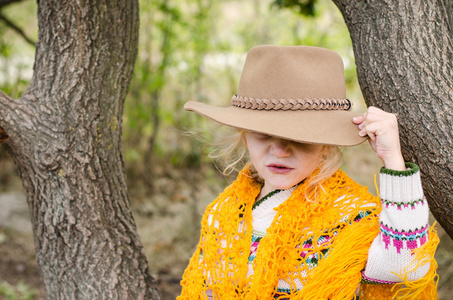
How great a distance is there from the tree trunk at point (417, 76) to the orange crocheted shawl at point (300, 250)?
33 cm

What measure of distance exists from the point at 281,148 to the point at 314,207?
0.24 metres

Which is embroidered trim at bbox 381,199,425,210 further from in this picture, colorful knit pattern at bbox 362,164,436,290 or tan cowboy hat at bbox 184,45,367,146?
tan cowboy hat at bbox 184,45,367,146

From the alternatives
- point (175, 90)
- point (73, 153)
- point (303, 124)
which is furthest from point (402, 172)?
point (175, 90)

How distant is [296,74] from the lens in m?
1.49

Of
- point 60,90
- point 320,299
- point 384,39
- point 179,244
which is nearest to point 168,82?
point 179,244

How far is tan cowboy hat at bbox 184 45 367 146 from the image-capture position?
4.68 ft

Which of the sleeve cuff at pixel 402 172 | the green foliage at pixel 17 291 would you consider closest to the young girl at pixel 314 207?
the sleeve cuff at pixel 402 172

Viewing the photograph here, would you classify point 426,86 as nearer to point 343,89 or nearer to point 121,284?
point 343,89

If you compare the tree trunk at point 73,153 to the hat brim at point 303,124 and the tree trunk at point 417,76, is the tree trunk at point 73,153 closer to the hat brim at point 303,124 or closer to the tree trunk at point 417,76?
the hat brim at point 303,124

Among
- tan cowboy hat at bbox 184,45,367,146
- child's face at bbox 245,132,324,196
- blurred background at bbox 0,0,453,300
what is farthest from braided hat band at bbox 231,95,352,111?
blurred background at bbox 0,0,453,300

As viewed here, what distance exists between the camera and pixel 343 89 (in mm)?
1581

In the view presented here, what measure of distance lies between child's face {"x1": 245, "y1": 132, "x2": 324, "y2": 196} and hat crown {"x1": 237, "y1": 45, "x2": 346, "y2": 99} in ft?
0.54

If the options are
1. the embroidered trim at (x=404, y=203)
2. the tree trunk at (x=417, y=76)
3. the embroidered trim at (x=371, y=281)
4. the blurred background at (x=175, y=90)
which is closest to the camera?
the embroidered trim at (x=404, y=203)

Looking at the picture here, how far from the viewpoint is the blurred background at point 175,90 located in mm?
4934
